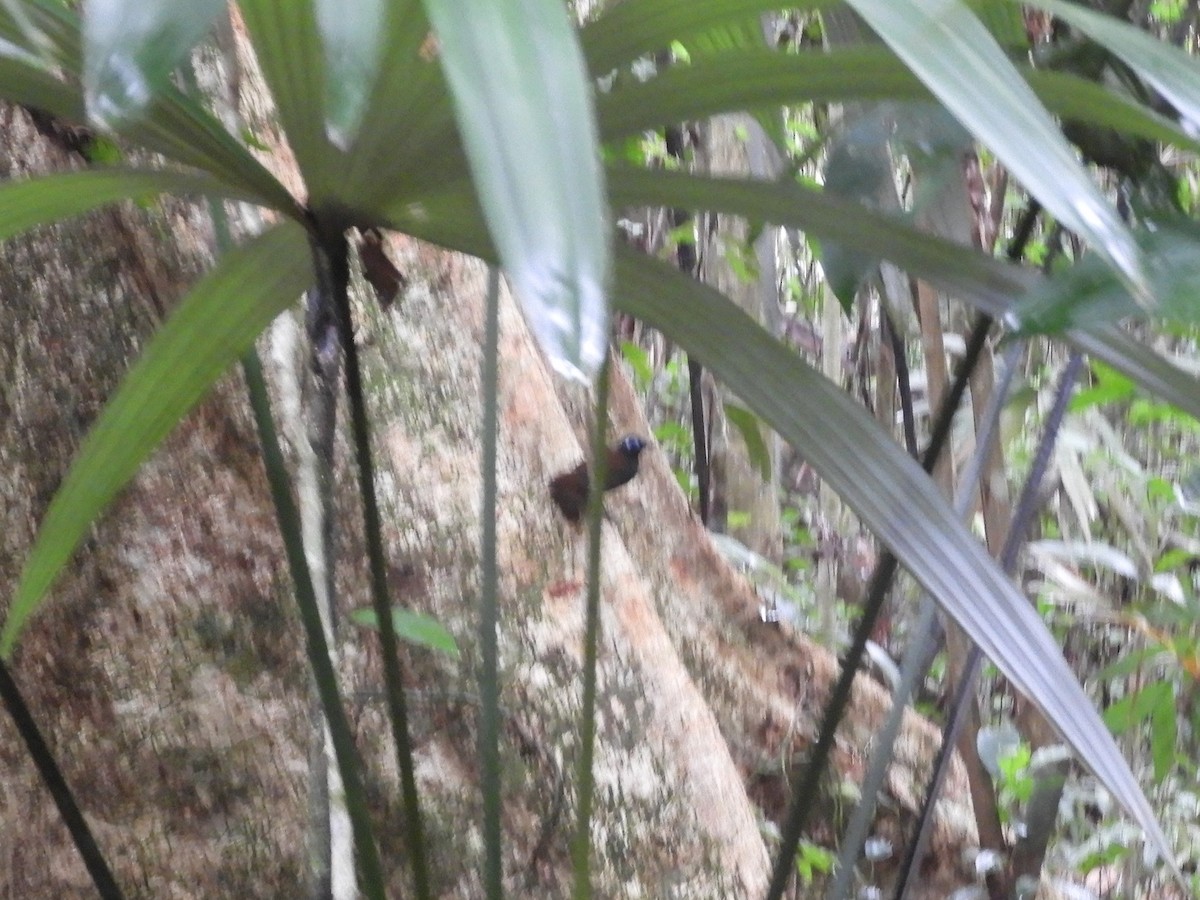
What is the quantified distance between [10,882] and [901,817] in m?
1.11

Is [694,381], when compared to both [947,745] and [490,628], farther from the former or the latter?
[490,628]

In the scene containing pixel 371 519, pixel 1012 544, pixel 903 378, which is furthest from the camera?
pixel 903 378

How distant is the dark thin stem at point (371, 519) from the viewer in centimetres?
45

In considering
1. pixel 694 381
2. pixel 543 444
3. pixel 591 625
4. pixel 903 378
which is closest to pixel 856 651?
pixel 591 625

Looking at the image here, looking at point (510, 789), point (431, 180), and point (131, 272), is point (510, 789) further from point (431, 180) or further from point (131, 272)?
point (431, 180)

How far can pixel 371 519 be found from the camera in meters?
0.48

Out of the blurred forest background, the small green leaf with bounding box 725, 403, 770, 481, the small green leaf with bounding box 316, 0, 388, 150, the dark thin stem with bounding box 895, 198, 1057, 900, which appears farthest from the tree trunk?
the small green leaf with bounding box 316, 0, 388, 150

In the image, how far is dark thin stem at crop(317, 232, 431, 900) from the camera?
1.46 feet

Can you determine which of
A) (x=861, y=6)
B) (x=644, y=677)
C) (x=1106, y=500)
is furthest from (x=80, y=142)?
(x=1106, y=500)

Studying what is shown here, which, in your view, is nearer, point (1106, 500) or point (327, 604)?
point (327, 604)

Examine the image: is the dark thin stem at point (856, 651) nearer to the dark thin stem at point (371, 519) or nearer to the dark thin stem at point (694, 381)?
the dark thin stem at point (371, 519)

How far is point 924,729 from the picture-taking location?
1532 mm

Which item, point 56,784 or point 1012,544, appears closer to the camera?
point 56,784

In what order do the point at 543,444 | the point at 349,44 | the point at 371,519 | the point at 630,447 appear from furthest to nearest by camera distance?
the point at 630,447
the point at 543,444
the point at 371,519
the point at 349,44
